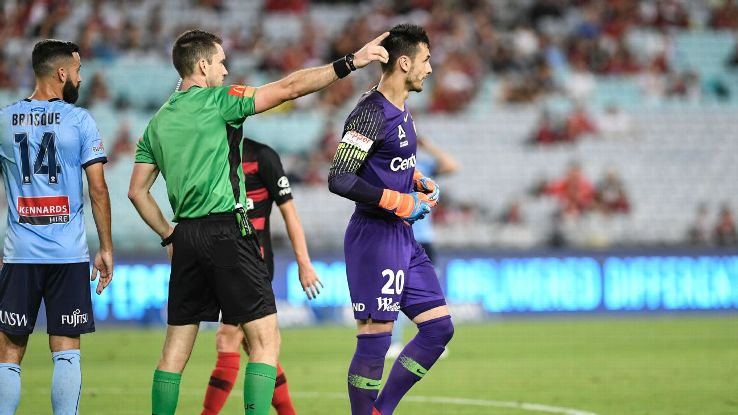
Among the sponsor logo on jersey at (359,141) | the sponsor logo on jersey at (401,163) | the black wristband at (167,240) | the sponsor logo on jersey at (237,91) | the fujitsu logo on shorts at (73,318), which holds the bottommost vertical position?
the fujitsu logo on shorts at (73,318)

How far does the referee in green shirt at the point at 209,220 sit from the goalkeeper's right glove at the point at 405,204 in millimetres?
880

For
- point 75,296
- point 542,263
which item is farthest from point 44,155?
point 542,263

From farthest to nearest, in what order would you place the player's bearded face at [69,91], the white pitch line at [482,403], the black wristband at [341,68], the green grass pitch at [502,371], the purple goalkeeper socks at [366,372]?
the green grass pitch at [502,371] < the white pitch line at [482,403] < the purple goalkeeper socks at [366,372] < the player's bearded face at [69,91] < the black wristband at [341,68]

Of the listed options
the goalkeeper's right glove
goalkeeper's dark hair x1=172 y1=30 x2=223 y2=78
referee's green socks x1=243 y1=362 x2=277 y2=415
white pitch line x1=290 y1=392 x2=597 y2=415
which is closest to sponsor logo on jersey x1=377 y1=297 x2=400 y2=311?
the goalkeeper's right glove

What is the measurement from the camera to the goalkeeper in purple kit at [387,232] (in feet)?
24.6

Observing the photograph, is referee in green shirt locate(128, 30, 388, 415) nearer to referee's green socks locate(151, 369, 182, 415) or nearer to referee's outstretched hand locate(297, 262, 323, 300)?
referee's green socks locate(151, 369, 182, 415)

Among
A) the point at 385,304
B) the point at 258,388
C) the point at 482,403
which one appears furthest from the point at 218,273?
the point at 482,403

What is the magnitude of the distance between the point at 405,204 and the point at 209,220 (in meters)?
1.26

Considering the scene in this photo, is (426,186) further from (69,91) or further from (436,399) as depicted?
(436,399)

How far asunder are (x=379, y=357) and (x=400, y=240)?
0.78 meters

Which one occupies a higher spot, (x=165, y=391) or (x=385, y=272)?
(x=385, y=272)

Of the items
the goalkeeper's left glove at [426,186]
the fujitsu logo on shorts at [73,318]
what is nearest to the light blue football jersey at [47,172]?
the fujitsu logo on shorts at [73,318]

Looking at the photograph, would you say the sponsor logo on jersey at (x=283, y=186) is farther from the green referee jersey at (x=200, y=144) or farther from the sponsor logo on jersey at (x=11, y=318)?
the sponsor logo on jersey at (x=11, y=318)

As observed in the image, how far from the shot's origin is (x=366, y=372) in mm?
7562
